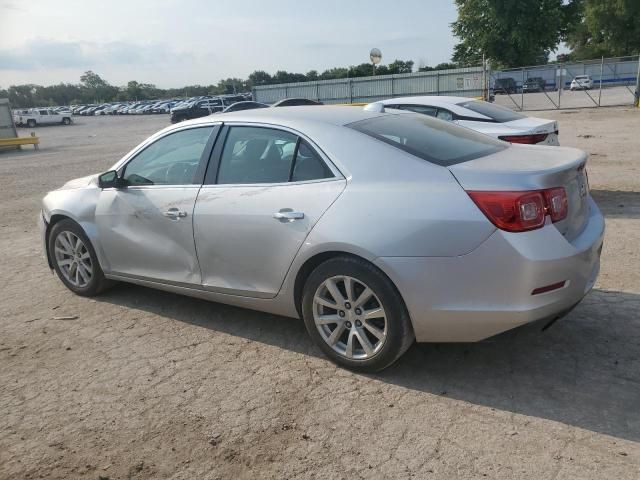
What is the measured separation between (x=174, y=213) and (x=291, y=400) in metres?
1.71

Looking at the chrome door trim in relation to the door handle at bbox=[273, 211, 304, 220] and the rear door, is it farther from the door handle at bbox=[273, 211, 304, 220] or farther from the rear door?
the door handle at bbox=[273, 211, 304, 220]

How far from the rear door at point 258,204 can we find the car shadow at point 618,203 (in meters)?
5.02

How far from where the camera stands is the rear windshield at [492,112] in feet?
26.7

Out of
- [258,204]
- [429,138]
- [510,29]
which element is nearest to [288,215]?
[258,204]

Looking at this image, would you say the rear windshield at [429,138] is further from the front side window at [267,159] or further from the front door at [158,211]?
the front door at [158,211]

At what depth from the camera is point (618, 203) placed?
7621mm

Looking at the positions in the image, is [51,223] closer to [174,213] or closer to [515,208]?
[174,213]

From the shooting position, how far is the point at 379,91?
81.0 ft

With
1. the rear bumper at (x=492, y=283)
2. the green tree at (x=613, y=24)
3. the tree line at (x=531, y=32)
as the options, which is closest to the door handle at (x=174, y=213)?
the rear bumper at (x=492, y=283)

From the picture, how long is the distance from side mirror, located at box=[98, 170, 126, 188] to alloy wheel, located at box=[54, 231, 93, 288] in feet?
2.16

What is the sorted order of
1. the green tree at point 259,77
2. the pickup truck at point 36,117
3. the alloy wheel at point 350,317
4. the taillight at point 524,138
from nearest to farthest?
the alloy wheel at point 350,317 → the taillight at point 524,138 → the pickup truck at point 36,117 → the green tree at point 259,77

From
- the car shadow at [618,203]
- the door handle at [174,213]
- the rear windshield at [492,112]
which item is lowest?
the car shadow at [618,203]

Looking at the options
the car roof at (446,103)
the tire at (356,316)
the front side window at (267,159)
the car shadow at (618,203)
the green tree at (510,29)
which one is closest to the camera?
the tire at (356,316)

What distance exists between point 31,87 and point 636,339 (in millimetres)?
137446
